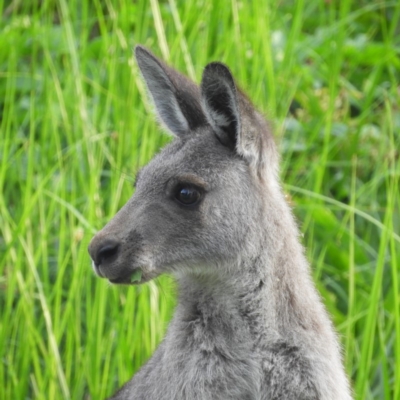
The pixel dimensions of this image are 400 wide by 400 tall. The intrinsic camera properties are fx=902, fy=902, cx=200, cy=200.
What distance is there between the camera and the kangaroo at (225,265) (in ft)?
9.82

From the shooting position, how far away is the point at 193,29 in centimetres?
530

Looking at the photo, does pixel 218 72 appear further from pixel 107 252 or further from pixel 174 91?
pixel 107 252

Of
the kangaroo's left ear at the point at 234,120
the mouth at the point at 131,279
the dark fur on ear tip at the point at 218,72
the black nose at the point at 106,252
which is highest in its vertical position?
the dark fur on ear tip at the point at 218,72

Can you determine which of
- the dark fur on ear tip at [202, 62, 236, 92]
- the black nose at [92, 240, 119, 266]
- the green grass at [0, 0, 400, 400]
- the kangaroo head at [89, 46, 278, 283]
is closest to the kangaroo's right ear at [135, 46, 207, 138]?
the kangaroo head at [89, 46, 278, 283]

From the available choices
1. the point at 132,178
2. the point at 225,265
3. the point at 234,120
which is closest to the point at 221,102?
the point at 234,120

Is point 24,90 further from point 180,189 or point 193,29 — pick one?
point 180,189

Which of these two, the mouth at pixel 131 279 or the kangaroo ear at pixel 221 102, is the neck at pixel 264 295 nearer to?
the mouth at pixel 131 279

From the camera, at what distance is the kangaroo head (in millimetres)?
3012

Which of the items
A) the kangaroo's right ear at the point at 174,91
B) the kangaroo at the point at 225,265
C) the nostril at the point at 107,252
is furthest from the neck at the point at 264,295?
the kangaroo's right ear at the point at 174,91

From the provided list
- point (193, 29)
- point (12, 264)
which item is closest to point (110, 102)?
point (193, 29)

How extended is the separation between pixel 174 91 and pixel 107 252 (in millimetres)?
702

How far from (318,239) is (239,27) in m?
1.31

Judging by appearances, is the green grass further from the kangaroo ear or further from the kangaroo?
the kangaroo ear

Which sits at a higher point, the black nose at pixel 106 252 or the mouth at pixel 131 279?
the black nose at pixel 106 252
